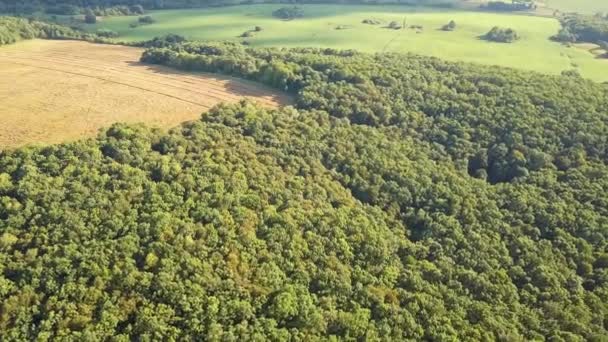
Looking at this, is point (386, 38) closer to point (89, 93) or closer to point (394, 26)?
point (394, 26)

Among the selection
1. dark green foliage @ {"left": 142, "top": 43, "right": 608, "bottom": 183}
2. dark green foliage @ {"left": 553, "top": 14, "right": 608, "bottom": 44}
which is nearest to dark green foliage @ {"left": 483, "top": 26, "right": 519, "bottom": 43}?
dark green foliage @ {"left": 553, "top": 14, "right": 608, "bottom": 44}

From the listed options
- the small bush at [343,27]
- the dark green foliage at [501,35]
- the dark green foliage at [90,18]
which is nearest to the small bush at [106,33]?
the dark green foliage at [90,18]

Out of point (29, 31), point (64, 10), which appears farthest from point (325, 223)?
point (64, 10)

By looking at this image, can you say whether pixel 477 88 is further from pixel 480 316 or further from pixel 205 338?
pixel 205 338

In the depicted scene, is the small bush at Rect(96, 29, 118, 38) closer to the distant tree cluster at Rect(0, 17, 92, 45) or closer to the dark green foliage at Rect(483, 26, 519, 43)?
the distant tree cluster at Rect(0, 17, 92, 45)

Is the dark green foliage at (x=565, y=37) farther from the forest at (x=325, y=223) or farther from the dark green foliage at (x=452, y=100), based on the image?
the forest at (x=325, y=223)
